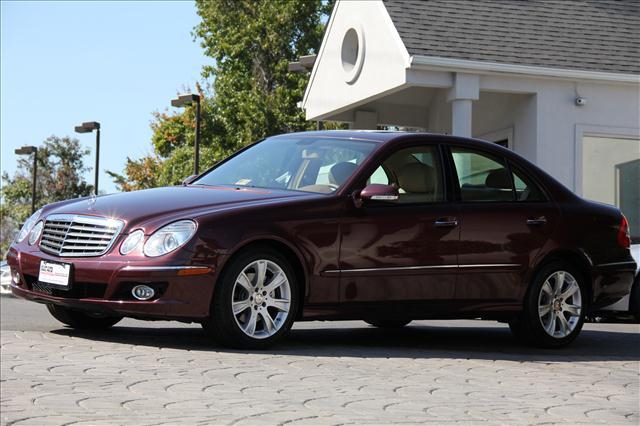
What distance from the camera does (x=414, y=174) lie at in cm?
911

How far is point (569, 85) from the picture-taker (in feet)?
66.4

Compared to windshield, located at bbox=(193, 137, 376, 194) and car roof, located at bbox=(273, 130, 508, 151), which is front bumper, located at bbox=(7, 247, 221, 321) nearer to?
windshield, located at bbox=(193, 137, 376, 194)

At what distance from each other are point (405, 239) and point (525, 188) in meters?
1.52

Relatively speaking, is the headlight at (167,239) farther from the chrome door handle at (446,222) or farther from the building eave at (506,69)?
the building eave at (506,69)

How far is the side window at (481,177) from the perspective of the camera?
Answer: 30.5 ft

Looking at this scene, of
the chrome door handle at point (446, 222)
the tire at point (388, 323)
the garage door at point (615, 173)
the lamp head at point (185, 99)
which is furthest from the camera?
the lamp head at point (185, 99)

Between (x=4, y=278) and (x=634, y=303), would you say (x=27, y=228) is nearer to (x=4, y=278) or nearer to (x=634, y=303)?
(x=634, y=303)

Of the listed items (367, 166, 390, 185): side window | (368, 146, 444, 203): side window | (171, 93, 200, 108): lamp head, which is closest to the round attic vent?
(171, 93, 200, 108): lamp head

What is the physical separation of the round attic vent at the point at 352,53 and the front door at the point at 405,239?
509 inches

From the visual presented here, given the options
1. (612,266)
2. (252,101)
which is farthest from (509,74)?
(252,101)

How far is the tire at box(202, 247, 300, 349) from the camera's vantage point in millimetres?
7871

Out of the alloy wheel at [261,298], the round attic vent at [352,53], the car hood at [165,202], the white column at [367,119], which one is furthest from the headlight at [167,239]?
the white column at [367,119]

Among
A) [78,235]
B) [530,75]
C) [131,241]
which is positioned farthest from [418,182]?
[530,75]

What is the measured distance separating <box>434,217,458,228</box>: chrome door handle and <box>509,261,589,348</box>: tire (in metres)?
0.94
